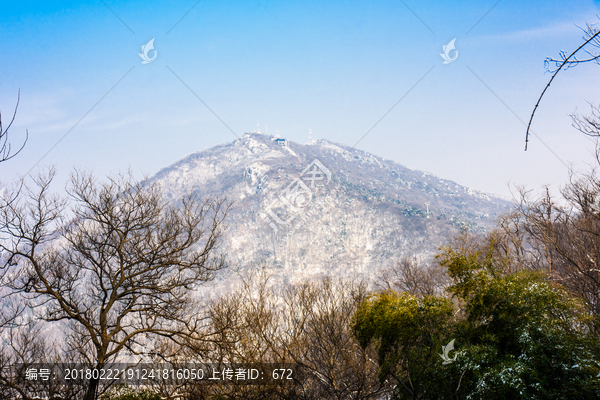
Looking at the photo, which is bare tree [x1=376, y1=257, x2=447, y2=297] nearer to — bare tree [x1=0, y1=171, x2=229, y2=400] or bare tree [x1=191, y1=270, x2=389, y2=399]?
bare tree [x1=191, y1=270, x2=389, y2=399]

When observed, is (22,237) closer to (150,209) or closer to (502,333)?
(150,209)

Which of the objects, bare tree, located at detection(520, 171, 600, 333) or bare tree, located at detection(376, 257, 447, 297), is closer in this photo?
bare tree, located at detection(520, 171, 600, 333)

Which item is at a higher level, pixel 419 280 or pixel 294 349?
pixel 419 280

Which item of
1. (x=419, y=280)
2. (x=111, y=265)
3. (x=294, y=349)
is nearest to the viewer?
(x=111, y=265)

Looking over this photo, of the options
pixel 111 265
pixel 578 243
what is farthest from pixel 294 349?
pixel 578 243

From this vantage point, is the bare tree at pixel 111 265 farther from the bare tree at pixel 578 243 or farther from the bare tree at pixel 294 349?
the bare tree at pixel 578 243

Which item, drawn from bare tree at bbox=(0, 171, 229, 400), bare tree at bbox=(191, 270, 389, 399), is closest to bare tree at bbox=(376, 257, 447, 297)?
bare tree at bbox=(191, 270, 389, 399)

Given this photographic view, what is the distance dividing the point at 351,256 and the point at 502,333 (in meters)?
165

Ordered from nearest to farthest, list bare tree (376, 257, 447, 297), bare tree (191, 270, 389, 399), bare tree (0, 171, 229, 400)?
bare tree (0, 171, 229, 400) → bare tree (191, 270, 389, 399) → bare tree (376, 257, 447, 297)

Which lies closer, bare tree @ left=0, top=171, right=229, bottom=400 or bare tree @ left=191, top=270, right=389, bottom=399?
bare tree @ left=0, top=171, right=229, bottom=400

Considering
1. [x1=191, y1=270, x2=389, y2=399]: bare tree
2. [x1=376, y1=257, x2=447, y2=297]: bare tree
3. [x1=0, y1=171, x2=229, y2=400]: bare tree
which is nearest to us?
[x1=0, y1=171, x2=229, y2=400]: bare tree

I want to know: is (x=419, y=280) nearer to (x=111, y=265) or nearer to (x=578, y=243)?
(x=578, y=243)

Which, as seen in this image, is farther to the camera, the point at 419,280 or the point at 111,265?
the point at 419,280

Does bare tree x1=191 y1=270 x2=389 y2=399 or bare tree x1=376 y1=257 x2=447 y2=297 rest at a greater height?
bare tree x1=376 y1=257 x2=447 y2=297
